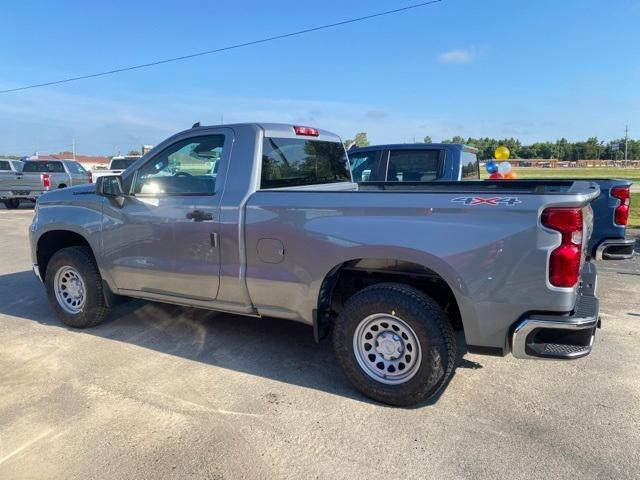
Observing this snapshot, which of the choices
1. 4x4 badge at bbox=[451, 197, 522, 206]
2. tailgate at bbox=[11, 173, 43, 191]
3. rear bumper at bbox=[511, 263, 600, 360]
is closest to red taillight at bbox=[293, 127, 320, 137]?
4x4 badge at bbox=[451, 197, 522, 206]

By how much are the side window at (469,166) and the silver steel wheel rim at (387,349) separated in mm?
4289

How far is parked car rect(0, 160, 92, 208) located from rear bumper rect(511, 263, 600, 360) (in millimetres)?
19055

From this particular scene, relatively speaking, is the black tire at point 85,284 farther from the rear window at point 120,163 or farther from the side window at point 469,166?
the rear window at point 120,163

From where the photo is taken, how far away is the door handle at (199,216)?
394 centimetres

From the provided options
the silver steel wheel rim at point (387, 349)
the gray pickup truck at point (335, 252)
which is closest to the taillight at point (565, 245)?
the gray pickup truck at point (335, 252)

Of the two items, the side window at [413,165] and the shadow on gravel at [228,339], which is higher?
the side window at [413,165]

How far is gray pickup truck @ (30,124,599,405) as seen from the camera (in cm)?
295

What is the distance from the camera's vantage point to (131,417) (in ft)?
10.9

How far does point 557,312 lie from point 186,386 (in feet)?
8.65

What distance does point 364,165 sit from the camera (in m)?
7.43

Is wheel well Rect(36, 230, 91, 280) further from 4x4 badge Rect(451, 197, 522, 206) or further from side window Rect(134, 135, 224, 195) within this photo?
4x4 badge Rect(451, 197, 522, 206)

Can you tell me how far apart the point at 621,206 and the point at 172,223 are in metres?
4.31

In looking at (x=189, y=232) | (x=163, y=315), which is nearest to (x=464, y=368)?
(x=189, y=232)

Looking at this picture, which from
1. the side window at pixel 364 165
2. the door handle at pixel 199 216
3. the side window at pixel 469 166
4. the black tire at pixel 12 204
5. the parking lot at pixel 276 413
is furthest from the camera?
the black tire at pixel 12 204
